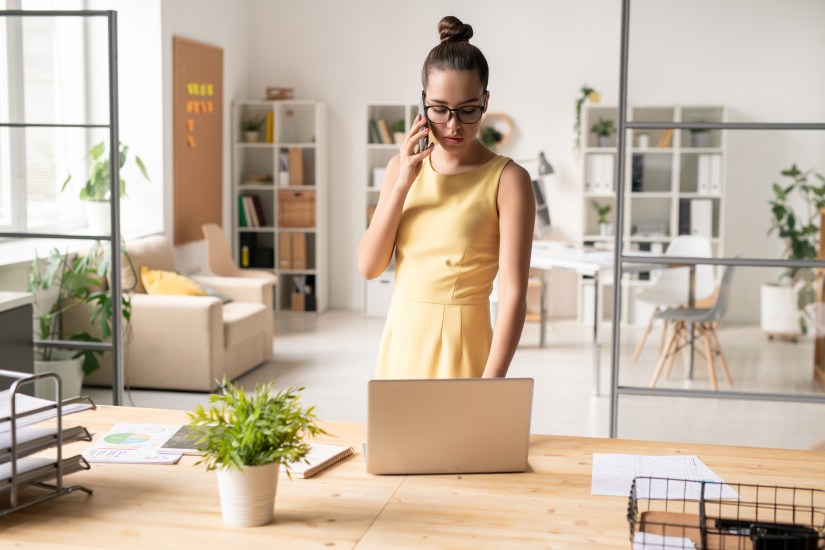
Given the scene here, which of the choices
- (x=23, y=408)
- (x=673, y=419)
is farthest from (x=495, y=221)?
(x=673, y=419)

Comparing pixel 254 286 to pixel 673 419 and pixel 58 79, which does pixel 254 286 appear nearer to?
pixel 58 79

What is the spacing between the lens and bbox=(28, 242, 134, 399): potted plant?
→ 5.05 metres

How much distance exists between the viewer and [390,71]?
27.5 feet

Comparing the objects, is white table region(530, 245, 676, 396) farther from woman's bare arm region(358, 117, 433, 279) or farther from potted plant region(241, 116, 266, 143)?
woman's bare arm region(358, 117, 433, 279)

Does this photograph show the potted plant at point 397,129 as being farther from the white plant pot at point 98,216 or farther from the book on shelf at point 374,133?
the white plant pot at point 98,216

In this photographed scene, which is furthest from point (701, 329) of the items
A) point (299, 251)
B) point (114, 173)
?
point (299, 251)

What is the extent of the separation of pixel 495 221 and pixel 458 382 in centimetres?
42

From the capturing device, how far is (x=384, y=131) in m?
8.21

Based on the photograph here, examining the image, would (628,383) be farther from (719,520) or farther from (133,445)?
(719,520)

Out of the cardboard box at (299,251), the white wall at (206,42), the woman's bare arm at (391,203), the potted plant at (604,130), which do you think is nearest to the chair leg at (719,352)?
the woman's bare arm at (391,203)

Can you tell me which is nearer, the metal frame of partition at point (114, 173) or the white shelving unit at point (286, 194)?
the metal frame of partition at point (114, 173)

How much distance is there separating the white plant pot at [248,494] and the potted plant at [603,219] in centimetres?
686

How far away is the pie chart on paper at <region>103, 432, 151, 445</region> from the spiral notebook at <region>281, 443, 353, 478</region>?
32 centimetres

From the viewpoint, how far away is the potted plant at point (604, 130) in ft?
26.2
